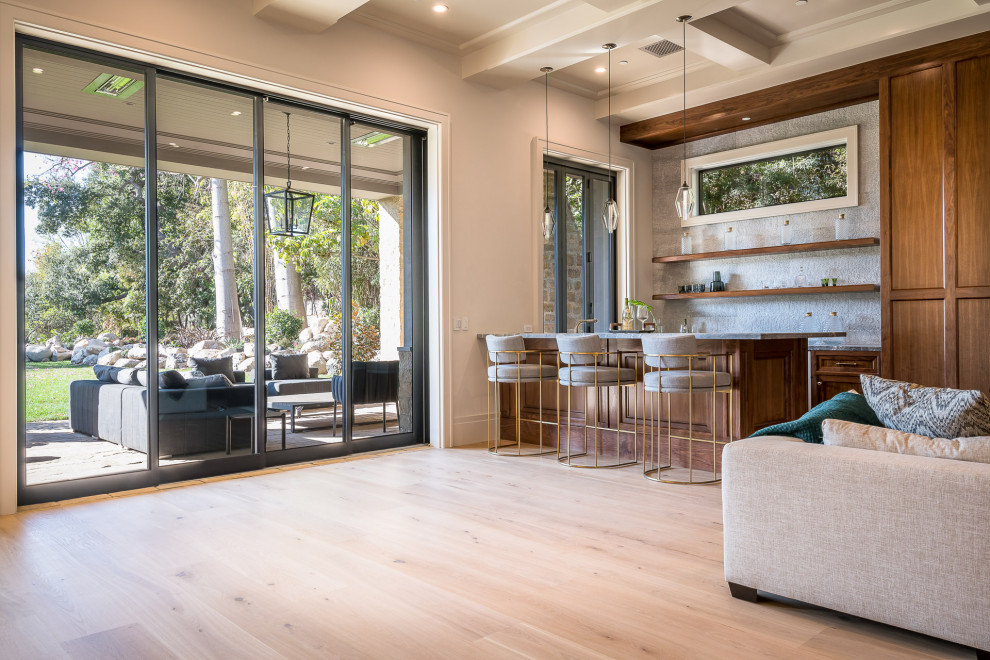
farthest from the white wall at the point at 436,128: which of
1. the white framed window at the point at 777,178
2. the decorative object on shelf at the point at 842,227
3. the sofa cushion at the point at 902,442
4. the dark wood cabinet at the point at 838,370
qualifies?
the sofa cushion at the point at 902,442

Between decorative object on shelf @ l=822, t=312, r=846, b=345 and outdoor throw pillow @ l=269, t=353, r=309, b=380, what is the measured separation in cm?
444

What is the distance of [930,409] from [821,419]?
35 centimetres

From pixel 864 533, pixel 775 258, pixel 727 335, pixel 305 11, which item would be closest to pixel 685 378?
pixel 727 335

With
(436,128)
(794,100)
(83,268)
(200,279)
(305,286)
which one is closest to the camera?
(83,268)

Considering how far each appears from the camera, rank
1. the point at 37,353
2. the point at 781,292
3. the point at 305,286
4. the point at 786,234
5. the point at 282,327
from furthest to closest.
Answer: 1. the point at 786,234
2. the point at 781,292
3. the point at 305,286
4. the point at 282,327
5. the point at 37,353

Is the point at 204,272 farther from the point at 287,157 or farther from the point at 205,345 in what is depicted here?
the point at 287,157

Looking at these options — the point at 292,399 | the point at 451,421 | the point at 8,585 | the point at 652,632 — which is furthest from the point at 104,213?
the point at 652,632

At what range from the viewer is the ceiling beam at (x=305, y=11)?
454cm

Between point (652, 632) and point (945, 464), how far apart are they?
1.02 metres

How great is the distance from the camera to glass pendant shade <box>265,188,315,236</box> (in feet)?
16.4

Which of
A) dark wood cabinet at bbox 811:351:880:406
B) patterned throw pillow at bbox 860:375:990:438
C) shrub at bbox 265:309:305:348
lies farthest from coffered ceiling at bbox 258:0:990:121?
patterned throw pillow at bbox 860:375:990:438

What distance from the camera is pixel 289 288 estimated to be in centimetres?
512

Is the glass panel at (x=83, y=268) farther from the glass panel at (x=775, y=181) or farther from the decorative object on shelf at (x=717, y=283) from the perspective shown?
the glass panel at (x=775, y=181)

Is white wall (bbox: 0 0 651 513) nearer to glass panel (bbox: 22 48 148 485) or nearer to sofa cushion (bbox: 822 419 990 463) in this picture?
glass panel (bbox: 22 48 148 485)
